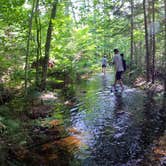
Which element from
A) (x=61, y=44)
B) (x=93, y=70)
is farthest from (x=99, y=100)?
(x=93, y=70)

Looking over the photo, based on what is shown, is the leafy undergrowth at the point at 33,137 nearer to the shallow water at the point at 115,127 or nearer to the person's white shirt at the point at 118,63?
the shallow water at the point at 115,127

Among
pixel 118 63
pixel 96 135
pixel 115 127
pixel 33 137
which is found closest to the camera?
pixel 33 137

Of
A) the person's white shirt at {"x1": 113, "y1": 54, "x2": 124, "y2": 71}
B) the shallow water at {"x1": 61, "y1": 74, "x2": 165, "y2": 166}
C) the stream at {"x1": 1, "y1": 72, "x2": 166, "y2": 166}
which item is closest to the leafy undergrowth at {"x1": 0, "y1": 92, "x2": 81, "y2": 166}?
the stream at {"x1": 1, "y1": 72, "x2": 166, "y2": 166}

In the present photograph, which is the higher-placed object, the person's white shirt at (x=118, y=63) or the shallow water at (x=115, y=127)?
the person's white shirt at (x=118, y=63)

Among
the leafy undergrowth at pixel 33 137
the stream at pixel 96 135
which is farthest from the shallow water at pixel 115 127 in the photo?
the leafy undergrowth at pixel 33 137

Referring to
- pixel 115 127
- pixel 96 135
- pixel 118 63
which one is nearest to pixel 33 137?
pixel 96 135

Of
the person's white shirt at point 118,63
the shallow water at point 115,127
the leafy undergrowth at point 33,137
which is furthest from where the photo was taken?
the person's white shirt at point 118,63

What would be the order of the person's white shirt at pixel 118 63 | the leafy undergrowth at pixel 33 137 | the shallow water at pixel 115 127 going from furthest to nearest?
the person's white shirt at pixel 118 63
the shallow water at pixel 115 127
the leafy undergrowth at pixel 33 137

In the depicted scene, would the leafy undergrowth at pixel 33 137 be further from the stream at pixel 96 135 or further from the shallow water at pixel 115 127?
the shallow water at pixel 115 127

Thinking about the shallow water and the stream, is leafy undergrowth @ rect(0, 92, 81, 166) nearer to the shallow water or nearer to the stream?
the stream

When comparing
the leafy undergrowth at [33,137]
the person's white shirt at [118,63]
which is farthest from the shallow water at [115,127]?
the person's white shirt at [118,63]

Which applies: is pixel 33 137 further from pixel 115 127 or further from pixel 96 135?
pixel 115 127

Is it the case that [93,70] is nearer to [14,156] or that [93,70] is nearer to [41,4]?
[41,4]

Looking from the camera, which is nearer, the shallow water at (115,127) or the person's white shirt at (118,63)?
the shallow water at (115,127)
